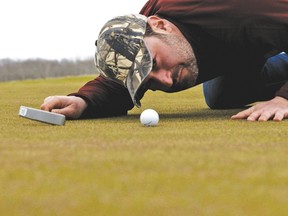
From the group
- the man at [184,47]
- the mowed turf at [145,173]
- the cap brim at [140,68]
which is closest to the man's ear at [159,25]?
the man at [184,47]

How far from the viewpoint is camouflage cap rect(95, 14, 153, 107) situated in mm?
3369

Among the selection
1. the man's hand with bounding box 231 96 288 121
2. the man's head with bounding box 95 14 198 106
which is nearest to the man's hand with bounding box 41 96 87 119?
the man's head with bounding box 95 14 198 106

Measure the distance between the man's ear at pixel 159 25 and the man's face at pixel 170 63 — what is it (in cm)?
5

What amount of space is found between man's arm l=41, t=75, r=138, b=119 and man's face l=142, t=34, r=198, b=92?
0.53 metres

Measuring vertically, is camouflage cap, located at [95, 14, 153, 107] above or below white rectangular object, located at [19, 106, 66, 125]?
above

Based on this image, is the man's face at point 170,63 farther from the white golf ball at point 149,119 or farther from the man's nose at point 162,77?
the white golf ball at point 149,119

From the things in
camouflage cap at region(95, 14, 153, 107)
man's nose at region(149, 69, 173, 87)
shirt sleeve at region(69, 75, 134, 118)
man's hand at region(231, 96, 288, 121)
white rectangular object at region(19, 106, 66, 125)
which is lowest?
shirt sleeve at region(69, 75, 134, 118)

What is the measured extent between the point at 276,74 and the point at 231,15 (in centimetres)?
134

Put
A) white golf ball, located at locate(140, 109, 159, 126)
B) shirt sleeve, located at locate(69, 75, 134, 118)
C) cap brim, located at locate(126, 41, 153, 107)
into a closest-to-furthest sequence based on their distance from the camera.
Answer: white golf ball, located at locate(140, 109, 159, 126) < cap brim, located at locate(126, 41, 153, 107) < shirt sleeve, located at locate(69, 75, 134, 118)

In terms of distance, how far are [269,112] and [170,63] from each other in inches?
24.7

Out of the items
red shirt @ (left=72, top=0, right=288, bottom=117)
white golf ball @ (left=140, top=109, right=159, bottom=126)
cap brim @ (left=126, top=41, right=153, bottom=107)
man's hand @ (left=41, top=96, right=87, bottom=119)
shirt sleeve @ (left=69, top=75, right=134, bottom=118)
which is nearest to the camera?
white golf ball @ (left=140, top=109, right=159, bottom=126)

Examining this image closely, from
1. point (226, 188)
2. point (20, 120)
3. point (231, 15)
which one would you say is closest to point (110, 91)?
point (20, 120)

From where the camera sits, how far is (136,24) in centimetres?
350

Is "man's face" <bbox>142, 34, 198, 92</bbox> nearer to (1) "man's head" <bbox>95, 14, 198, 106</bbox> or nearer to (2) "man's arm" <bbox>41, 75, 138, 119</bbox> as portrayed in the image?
(1) "man's head" <bbox>95, 14, 198, 106</bbox>
